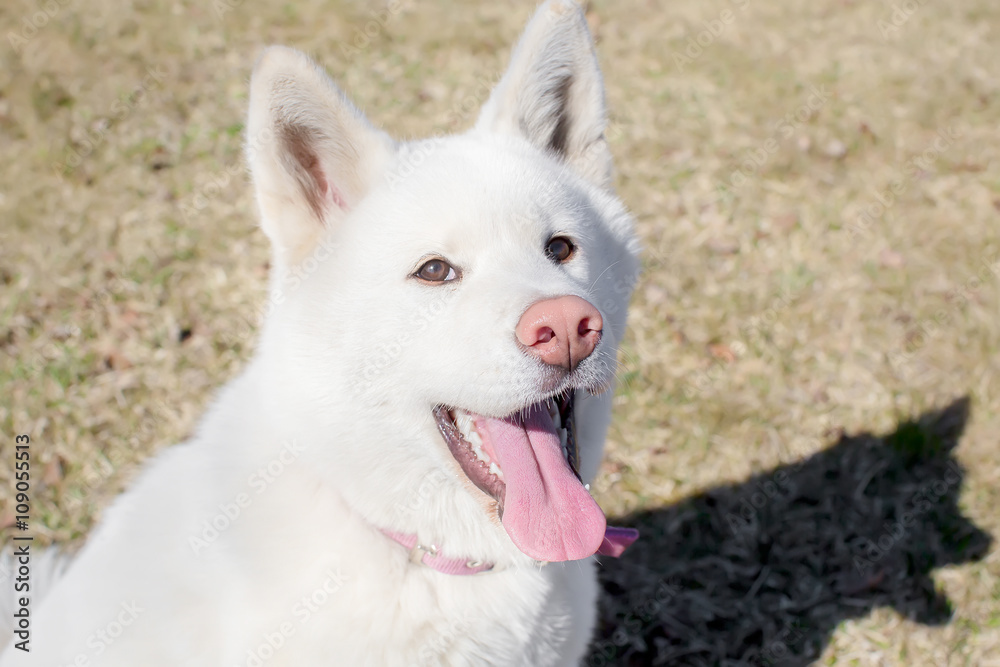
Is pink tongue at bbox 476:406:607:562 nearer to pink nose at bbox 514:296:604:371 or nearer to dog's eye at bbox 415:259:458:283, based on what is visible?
pink nose at bbox 514:296:604:371

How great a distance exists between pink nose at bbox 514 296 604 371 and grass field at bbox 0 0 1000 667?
4.73ft

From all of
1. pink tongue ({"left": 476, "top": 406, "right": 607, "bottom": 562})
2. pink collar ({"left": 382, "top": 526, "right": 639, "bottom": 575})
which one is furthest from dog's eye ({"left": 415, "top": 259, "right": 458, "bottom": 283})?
pink collar ({"left": 382, "top": 526, "right": 639, "bottom": 575})

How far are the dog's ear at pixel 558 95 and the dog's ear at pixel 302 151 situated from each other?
484 mm

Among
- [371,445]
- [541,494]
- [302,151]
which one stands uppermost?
[302,151]

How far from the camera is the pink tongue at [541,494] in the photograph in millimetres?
2096

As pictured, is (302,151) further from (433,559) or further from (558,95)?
(433,559)

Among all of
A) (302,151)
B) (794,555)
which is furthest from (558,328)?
(794,555)

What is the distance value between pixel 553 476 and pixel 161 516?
125 centimetres

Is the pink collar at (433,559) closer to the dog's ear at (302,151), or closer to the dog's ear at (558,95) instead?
the dog's ear at (302,151)

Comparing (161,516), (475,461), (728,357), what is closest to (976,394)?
(728,357)

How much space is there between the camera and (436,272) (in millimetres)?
2207

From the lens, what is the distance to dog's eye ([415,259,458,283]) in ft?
7.20

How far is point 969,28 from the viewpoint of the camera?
22.3 feet

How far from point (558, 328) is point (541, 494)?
532 mm
